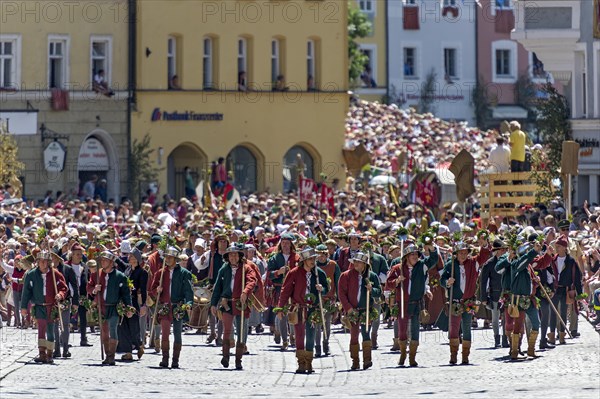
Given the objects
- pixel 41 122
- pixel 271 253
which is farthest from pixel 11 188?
pixel 271 253

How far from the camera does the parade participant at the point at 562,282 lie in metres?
29.2

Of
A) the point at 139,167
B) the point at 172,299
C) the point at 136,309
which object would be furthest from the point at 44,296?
the point at 139,167

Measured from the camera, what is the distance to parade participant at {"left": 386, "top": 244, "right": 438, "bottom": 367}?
2689 cm

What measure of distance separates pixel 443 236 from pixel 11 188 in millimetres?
14968

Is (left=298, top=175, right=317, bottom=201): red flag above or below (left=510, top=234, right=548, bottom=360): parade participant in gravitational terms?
above

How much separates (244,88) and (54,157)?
→ 736 cm

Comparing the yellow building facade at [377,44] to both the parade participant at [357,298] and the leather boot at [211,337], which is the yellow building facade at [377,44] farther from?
the parade participant at [357,298]

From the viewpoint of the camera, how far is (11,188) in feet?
149

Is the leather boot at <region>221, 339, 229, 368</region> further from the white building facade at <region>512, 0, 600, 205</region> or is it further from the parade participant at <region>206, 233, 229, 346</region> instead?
the white building facade at <region>512, 0, 600, 205</region>

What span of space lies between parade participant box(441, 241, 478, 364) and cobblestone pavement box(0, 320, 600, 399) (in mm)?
314

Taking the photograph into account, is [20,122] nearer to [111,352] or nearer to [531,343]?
[111,352]

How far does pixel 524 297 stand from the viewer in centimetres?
2744

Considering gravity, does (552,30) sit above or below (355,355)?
above

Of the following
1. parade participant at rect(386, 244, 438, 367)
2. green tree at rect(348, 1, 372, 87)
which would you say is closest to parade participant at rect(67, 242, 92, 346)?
parade participant at rect(386, 244, 438, 367)
